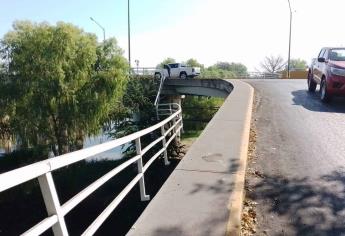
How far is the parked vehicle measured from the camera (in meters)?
12.9

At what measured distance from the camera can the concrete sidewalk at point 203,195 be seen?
12.3 ft

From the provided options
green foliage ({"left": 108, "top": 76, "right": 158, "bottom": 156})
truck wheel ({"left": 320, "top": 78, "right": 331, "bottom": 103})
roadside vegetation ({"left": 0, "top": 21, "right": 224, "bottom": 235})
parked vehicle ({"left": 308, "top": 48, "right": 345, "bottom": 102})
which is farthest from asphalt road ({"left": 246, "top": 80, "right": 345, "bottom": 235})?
roadside vegetation ({"left": 0, "top": 21, "right": 224, "bottom": 235})

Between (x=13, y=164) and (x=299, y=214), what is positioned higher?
(x=299, y=214)

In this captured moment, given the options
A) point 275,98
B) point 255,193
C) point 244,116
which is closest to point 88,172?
point 275,98

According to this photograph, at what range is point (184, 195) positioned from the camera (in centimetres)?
455

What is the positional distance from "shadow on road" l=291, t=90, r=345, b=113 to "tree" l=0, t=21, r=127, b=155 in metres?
15.5

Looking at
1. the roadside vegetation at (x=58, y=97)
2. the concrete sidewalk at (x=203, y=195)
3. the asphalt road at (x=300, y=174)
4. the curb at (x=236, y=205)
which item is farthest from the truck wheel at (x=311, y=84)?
the curb at (x=236, y=205)

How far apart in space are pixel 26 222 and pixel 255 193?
15.4 m

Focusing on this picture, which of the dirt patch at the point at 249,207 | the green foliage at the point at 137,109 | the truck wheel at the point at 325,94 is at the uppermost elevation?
the truck wheel at the point at 325,94

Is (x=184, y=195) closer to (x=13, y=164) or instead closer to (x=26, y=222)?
(x=26, y=222)

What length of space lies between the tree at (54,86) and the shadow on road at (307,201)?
22275 millimetres

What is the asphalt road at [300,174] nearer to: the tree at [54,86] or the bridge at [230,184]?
the bridge at [230,184]

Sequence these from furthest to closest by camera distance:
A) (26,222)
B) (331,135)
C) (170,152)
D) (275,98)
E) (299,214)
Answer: (26,222) → (170,152) → (275,98) → (331,135) → (299,214)

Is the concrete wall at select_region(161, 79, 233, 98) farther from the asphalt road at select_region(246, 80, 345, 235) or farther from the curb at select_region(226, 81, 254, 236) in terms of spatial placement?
the curb at select_region(226, 81, 254, 236)
